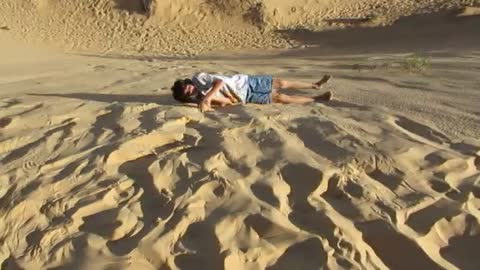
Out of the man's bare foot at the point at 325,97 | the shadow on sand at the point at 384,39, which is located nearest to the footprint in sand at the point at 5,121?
the man's bare foot at the point at 325,97

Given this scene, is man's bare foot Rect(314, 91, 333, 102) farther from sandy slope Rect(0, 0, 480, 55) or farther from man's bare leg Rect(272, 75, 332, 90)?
sandy slope Rect(0, 0, 480, 55)

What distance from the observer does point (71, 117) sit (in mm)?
5812

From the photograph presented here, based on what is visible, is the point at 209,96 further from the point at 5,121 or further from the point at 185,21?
the point at 185,21

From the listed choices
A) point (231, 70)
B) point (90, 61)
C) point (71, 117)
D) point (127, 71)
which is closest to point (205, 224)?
point (71, 117)

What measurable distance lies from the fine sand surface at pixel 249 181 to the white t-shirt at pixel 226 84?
0.30 meters

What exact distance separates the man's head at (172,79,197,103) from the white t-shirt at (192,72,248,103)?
62mm

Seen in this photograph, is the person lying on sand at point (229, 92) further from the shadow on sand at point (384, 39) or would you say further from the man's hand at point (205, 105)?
the shadow on sand at point (384, 39)

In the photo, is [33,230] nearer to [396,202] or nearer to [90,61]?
[396,202]

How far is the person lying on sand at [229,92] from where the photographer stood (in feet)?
19.6

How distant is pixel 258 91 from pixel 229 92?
0.26 meters

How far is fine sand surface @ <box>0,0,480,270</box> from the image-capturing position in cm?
368

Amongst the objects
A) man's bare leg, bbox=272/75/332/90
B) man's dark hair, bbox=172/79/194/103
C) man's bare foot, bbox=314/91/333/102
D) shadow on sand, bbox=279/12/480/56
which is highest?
man's dark hair, bbox=172/79/194/103

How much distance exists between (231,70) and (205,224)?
4850 millimetres

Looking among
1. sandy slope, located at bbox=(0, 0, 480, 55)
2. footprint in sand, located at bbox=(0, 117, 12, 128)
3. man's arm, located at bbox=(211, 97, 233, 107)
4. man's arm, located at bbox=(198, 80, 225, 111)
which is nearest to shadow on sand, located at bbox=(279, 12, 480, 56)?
sandy slope, located at bbox=(0, 0, 480, 55)
